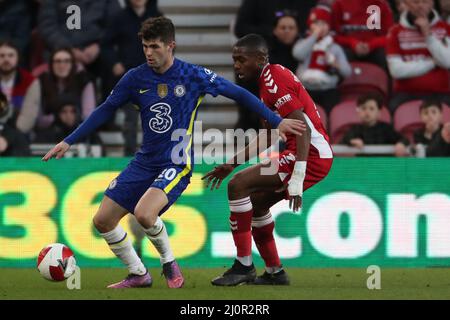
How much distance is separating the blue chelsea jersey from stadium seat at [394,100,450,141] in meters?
4.56

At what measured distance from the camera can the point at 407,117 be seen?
13195mm

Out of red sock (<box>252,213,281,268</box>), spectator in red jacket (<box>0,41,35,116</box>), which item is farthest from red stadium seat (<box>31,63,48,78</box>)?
red sock (<box>252,213,281,268</box>)

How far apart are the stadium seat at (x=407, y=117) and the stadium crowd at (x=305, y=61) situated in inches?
0.5

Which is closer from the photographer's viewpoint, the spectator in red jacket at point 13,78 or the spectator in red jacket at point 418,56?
the spectator in red jacket at point 418,56

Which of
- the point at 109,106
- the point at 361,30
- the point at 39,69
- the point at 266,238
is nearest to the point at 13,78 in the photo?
the point at 39,69

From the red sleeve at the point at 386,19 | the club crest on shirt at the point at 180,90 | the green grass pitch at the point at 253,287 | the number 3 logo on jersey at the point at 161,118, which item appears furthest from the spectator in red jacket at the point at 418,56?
the number 3 logo on jersey at the point at 161,118

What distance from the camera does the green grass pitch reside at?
8.48m

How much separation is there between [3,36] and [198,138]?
2.97 m

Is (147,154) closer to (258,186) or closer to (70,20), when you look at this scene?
(258,186)

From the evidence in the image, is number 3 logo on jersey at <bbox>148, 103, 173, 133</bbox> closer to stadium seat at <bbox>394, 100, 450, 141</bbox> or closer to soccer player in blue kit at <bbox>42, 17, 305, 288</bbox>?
soccer player in blue kit at <bbox>42, 17, 305, 288</bbox>

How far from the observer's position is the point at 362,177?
39.2 ft

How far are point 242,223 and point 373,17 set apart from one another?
185 inches

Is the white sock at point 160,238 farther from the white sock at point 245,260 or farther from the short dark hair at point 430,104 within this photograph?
the short dark hair at point 430,104

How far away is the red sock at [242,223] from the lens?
9281mm
